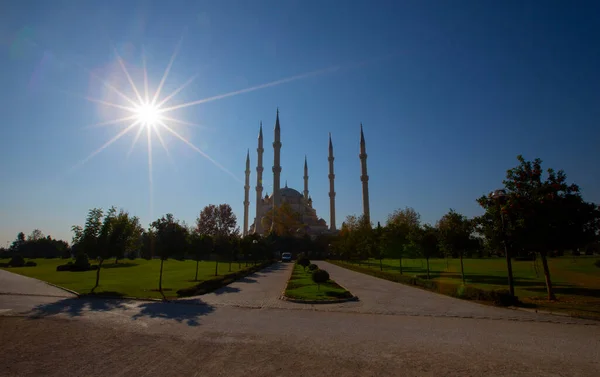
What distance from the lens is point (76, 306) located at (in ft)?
41.0

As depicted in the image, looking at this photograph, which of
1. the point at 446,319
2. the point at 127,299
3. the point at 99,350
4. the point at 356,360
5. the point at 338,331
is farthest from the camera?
the point at 127,299

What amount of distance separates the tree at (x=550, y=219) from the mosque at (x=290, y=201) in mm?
56308

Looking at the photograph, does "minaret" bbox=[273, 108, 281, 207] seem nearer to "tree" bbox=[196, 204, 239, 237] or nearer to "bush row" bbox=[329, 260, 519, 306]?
"tree" bbox=[196, 204, 239, 237]

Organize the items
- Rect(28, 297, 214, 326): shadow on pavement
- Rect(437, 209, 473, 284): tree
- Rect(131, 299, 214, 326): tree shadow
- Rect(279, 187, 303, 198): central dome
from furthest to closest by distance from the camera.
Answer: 1. Rect(279, 187, 303, 198): central dome
2. Rect(437, 209, 473, 284): tree
3. Rect(28, 297, 214, 326): shadow on pavement
4. Rect(131, 299, 214, 326): tree shadow

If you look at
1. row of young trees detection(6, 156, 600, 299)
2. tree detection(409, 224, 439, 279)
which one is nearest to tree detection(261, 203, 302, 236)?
row of young trees detection(6, 156, 600, 299)

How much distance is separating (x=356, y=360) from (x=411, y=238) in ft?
62.6

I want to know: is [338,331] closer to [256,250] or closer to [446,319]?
[446,319]

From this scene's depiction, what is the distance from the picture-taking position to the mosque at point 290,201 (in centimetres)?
7175

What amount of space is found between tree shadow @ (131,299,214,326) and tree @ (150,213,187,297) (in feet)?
18.0

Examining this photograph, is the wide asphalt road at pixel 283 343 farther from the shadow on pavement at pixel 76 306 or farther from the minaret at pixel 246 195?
the minaret at pixel 246 195

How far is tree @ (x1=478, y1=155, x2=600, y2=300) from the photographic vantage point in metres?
14.0

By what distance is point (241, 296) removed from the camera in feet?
51.6

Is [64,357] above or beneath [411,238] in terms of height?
beneath

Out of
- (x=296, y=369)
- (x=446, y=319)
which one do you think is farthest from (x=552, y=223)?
(x=296, y=369)
